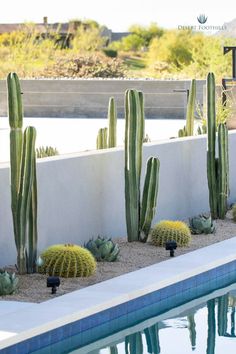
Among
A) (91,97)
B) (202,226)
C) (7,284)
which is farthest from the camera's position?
(91,97)

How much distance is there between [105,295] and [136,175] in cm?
261

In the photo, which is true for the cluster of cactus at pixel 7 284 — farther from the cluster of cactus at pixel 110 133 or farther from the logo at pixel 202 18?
the logo at pixel 202 18

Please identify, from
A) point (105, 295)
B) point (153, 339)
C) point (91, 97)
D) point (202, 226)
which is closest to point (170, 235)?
point (202, 226)

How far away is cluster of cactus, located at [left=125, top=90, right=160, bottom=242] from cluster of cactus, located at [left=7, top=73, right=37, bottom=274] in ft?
5.32

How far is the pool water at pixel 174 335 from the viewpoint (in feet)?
23.0

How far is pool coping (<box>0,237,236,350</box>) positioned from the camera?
6676mm

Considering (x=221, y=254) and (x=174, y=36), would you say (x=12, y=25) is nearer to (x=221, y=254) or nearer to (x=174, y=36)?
(x=174, y=36)

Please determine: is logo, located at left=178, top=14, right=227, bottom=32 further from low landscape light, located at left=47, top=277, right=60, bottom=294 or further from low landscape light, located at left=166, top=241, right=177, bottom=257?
low landscape light, located at left=47, top=277, right=60, bottom=294

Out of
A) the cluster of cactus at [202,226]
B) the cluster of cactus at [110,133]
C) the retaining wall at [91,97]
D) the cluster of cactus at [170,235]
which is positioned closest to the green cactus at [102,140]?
the cluster of cactus at [110,133]

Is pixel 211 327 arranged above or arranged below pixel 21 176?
below

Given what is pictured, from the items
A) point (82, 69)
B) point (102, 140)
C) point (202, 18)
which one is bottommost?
point (102, 140)

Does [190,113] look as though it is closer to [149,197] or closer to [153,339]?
[149,197]

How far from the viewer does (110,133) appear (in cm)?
1142

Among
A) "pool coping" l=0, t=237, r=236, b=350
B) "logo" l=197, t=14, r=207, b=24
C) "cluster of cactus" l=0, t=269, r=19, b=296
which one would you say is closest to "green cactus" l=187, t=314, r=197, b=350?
"pool coping" l=0, t=237, r=236, b=350
